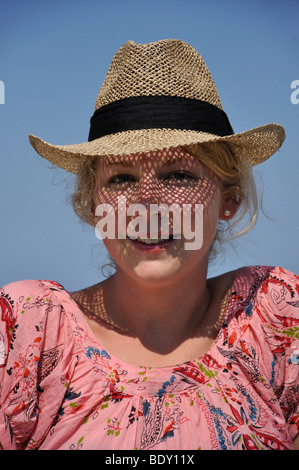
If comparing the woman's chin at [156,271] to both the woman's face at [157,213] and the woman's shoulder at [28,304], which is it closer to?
the woman's face at [157,213]

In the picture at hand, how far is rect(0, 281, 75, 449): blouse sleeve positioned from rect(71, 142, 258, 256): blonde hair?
476mm

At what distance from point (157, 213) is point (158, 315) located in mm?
434

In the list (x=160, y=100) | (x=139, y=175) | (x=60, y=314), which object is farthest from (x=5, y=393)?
(x=160, y=100)

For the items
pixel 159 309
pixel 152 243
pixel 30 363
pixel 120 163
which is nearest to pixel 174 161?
pixel 120 163

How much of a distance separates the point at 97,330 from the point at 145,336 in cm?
18

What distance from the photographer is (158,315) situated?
2.09 metres

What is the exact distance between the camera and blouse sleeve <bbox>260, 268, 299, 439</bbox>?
197cm

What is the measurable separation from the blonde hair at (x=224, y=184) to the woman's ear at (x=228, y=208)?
1 cm

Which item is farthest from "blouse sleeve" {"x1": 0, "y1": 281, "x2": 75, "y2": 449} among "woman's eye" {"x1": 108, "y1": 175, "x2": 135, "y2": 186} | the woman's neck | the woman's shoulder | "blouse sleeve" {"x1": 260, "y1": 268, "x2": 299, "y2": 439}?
"blouse sleeve" {"x1": 260, "y1": 268, "x2": 299, "y2": 439}

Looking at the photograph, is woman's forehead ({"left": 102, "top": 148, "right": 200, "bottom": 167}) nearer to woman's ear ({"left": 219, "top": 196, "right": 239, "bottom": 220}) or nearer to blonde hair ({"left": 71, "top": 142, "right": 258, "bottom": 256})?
blonde hair ({"left": 71, "top": 142, "right": 258, "bottom": 256})

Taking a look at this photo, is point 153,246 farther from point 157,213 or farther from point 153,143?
point 153,143

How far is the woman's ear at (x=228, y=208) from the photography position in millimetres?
2178

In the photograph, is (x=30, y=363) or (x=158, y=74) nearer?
(x=30, y=363)

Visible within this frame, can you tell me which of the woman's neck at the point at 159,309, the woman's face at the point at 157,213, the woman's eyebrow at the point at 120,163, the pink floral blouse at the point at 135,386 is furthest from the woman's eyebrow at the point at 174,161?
the pink floral blouse at the point at 135,386
